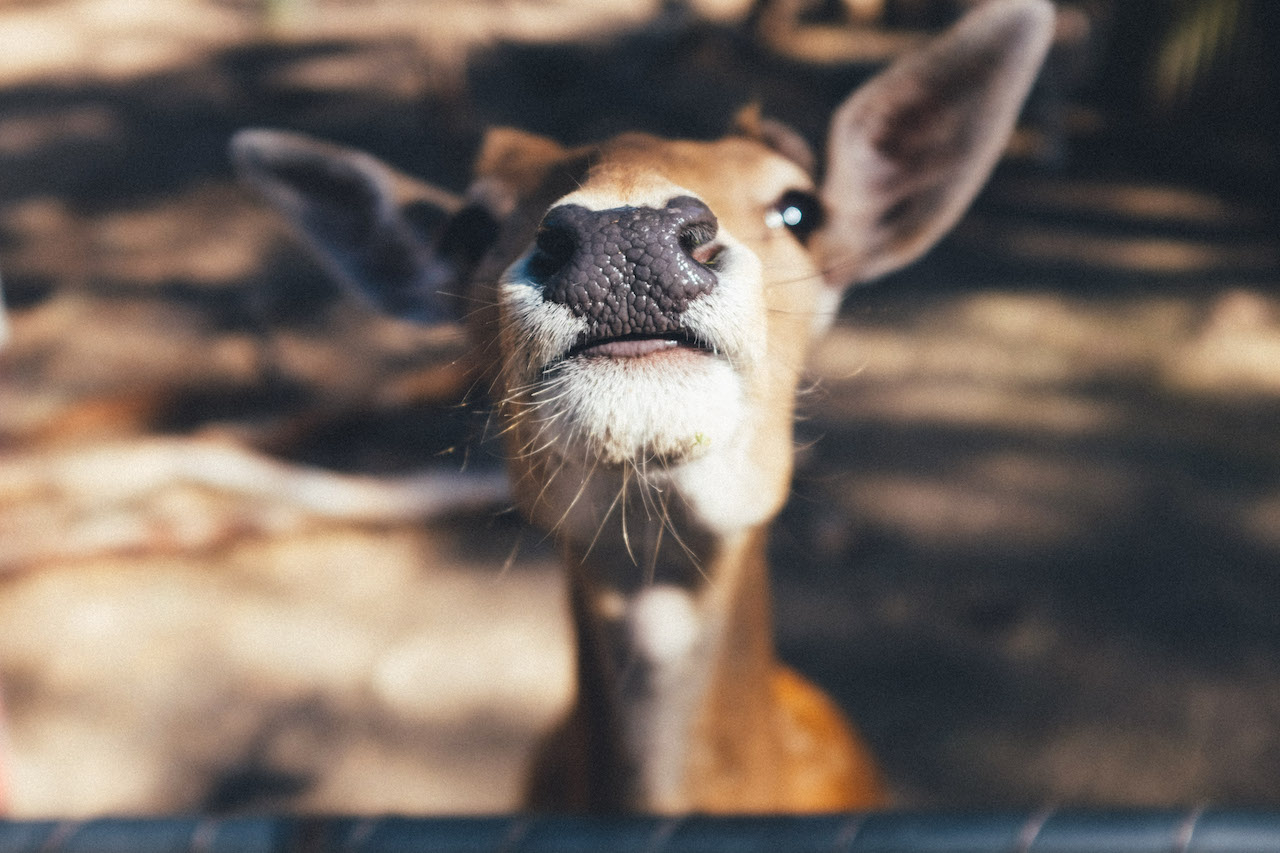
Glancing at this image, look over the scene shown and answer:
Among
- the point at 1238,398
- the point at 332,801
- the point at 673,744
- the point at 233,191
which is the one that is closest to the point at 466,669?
the point at 332,801

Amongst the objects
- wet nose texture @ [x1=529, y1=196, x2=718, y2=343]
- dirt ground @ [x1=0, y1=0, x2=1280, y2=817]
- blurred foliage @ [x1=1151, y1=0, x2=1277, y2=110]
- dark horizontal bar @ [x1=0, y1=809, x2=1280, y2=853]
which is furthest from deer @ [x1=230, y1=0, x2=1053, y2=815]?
blurred foliage @ [x1=1151, y1=0, x2=1277, y2=110]

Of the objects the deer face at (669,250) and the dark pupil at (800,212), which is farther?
the dark pupil at (800,212)

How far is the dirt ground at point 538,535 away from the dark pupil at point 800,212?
64 cm

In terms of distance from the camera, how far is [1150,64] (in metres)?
5.94

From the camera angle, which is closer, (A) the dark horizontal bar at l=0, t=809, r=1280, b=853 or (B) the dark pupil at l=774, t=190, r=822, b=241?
(A) the dark horizontal bar at l=0, t=809, r=1280, b=853

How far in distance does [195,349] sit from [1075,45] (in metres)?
4.91

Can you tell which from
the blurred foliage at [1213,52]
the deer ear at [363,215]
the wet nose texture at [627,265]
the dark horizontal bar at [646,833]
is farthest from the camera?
the blurred foliage at [1213,52]

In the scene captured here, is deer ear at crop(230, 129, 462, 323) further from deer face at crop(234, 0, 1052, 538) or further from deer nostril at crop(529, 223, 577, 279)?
deer nostril at crop(529, 223, 577, 279)

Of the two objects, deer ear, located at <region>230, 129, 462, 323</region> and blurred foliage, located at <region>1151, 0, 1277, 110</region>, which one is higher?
blurred foliage, located at <region>1151, 0, 1277, 110</region>

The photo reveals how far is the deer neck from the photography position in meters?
1.52

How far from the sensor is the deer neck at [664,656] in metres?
1.52

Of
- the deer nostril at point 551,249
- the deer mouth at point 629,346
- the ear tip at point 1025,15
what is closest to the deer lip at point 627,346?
the deer mouth at point 629,346

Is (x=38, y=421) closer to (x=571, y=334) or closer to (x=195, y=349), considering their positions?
(x=195, y=349)

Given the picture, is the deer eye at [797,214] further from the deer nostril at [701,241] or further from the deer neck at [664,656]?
the deer neck at [664,656]
